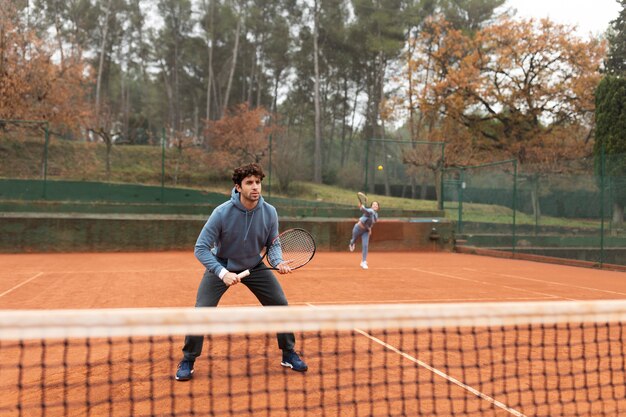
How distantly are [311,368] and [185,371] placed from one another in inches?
35.4

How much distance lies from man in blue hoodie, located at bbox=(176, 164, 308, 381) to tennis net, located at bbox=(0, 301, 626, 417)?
0.25 meters

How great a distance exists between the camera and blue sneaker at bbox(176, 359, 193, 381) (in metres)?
3.53

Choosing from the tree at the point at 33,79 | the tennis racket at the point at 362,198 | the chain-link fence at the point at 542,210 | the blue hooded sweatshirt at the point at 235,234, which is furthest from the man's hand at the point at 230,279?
the tree at the point at 33,79

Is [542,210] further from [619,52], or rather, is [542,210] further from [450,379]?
[619,52]

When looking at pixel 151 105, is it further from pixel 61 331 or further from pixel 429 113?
pixel 61 331

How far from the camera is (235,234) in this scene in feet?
12.6

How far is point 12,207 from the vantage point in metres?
14.6

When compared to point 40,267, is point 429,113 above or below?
above

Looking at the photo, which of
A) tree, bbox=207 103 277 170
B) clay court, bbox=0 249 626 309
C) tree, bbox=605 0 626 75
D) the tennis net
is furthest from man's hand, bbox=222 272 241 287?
tree, bbox=605 0 626 75

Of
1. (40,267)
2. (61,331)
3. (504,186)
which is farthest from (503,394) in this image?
(504,186)

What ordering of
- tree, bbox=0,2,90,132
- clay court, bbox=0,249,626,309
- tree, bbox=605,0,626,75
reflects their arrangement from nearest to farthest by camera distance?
clay court, bbox=0,249,626,309, tree, bbox=0,2,90,132, tree, bbox=605,0,626,75

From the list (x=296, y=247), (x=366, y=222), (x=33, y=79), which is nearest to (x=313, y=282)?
(x=366, y=222)

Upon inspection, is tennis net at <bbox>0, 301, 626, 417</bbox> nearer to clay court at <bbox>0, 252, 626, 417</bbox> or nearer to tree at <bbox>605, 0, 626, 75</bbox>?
clay court at <bbox>0, 252, 626, 417</bbox>

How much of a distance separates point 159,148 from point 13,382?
27.0 m
